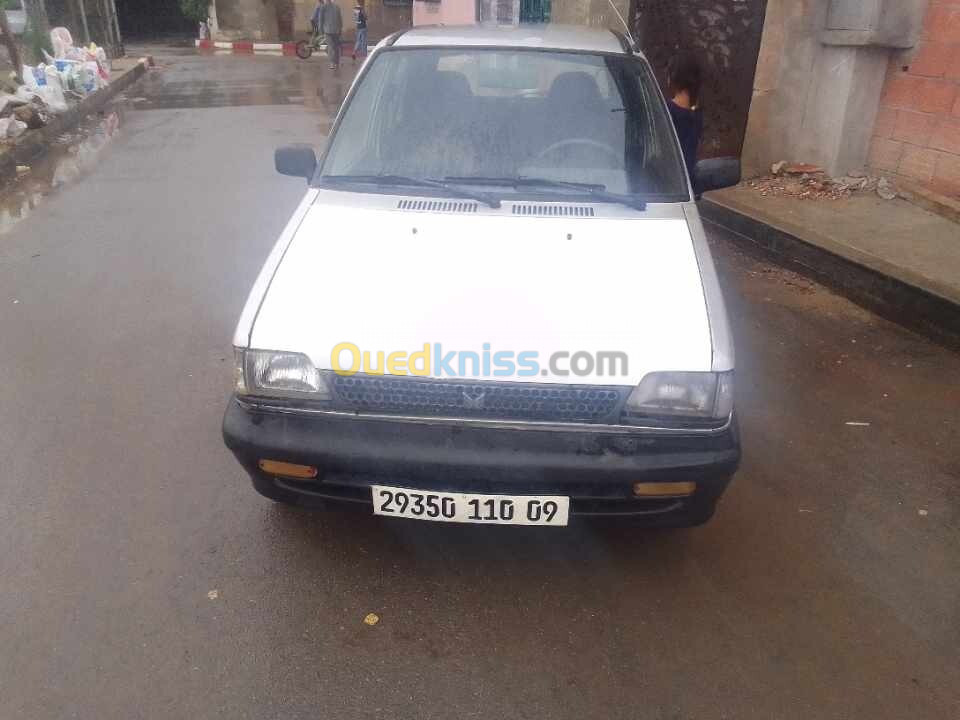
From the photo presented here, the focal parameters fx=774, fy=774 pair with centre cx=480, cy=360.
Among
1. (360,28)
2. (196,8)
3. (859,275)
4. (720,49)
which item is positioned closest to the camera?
(859,275)

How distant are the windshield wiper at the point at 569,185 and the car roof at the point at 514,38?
84 cm

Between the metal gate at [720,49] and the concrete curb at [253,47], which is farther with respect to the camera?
the concrete curb at [253,47]

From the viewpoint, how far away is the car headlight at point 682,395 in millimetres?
2434

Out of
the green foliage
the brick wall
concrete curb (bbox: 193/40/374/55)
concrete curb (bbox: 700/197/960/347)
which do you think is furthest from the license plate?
the green foliage

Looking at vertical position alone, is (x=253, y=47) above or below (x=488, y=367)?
below

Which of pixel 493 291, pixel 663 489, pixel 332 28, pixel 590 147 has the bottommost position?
pixel 663 489

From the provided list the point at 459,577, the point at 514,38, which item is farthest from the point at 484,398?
the point at 514,38

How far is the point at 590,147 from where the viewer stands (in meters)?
3.44

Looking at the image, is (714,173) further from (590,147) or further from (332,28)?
(332,28)

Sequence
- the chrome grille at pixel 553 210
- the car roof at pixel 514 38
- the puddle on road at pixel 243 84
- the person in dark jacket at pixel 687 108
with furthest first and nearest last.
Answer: the puddle on road at pixel 243 84 < the person in dark jacket at pixel 687 108 < the car roof at pixel 514 38 < the chrome grille at pixel 553 210

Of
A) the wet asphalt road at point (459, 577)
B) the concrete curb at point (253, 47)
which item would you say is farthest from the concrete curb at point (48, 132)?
the concrete curb at point (253, 47)

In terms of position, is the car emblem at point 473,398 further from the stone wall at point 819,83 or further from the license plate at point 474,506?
the stone wall at point 819,83

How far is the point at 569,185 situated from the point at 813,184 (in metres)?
4.83

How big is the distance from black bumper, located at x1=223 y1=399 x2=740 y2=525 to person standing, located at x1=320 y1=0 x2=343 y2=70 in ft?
66.7
